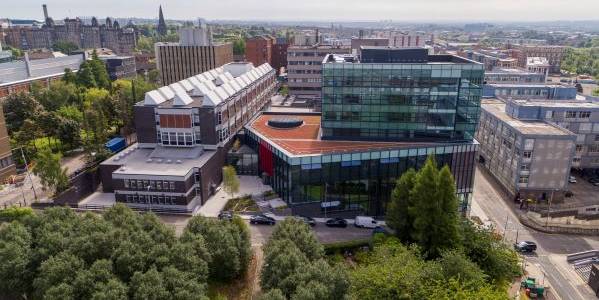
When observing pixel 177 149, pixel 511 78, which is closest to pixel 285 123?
pixel 177 149

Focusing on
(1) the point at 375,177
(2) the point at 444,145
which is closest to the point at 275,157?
(1) the point at 375,177

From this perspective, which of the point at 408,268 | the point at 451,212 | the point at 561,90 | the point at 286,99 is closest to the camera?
the point at 408,268

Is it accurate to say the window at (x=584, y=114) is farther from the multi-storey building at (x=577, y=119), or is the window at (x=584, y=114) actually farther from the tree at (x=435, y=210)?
the tree at (x=435, y=210)

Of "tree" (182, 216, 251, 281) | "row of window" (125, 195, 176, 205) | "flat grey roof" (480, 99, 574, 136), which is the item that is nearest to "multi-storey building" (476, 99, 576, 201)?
"flat grey roof" (480, 99, 574, 136)

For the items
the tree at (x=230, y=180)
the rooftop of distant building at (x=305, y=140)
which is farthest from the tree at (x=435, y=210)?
the tree at (x=230, y=180)

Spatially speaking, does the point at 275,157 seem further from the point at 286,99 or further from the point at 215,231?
the point at 286,99

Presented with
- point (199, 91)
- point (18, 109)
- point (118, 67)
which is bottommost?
point (18, 109)

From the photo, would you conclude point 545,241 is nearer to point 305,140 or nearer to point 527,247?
point 527,247
